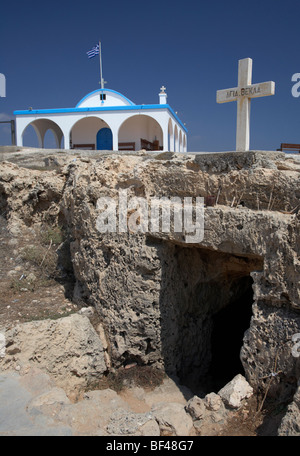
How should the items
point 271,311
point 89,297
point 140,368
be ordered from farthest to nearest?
point 89,297 < point 140,368 < point 271,311

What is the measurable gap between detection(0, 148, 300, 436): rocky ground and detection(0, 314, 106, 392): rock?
0.01 m

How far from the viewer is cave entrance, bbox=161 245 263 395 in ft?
15.7

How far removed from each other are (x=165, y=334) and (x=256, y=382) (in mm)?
1486

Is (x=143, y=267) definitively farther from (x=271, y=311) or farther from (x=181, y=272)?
(x=271, y=311)

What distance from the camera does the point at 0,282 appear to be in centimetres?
563

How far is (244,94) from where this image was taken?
19.0ft

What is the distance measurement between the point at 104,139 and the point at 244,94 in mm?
14323

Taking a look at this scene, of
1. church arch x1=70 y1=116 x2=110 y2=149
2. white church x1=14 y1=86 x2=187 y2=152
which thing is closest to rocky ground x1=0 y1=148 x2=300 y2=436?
white church x1=14 y1=86 x2=187 y2=152

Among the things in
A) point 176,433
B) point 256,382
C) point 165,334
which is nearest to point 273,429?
point 256,382

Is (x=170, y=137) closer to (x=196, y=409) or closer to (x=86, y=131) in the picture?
(x=86, y=131)

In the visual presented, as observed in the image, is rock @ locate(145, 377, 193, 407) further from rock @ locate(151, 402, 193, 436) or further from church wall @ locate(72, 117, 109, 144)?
church wall @ locate(72, 117, 109, 144)

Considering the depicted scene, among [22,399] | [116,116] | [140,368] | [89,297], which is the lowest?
[140,368]

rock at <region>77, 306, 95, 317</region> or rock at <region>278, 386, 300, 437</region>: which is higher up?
rock at <region>77, 306, 95, 317</region>

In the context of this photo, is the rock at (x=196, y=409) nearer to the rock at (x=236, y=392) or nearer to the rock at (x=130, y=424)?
the rock at (x=236, y=392)
